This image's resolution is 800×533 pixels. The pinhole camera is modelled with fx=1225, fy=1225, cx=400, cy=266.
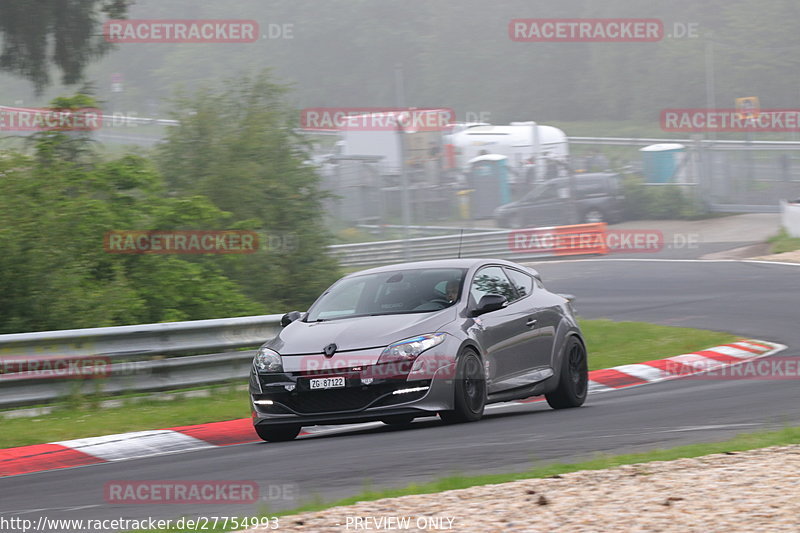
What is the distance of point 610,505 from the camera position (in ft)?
20.0

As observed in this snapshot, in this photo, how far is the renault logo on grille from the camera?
1007 cm

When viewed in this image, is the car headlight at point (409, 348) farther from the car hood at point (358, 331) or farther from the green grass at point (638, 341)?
the green grass at point (638, 341)

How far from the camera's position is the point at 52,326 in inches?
583

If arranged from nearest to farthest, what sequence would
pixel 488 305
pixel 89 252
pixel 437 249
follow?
pixel 488 305
pixel 89 252
pixel 437 249

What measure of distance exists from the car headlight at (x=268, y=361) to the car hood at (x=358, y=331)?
0.18ft

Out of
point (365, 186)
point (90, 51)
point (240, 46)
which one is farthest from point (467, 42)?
point (90, 51)

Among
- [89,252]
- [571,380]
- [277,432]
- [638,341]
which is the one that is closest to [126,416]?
[277,432]

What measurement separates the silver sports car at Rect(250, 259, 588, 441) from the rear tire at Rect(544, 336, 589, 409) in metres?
0.01

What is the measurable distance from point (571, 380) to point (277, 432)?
3199 millimetres

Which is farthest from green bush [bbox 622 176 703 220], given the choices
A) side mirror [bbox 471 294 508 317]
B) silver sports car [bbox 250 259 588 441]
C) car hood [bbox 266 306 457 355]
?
car hood [bbox 266 306 457 355]

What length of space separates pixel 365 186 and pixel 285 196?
1670 cm

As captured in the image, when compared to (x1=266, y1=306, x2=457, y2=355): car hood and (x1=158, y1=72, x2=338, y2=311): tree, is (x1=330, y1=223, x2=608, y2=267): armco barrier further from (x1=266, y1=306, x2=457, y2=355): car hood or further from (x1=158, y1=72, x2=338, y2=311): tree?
(x1=266, y1=306, x2=457, y2=355): car hood

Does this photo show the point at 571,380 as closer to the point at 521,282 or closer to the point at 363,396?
the point at 521,282

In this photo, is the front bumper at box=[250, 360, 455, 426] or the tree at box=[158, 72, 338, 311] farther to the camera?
the tree at box=[158, 72, 338, 311]
